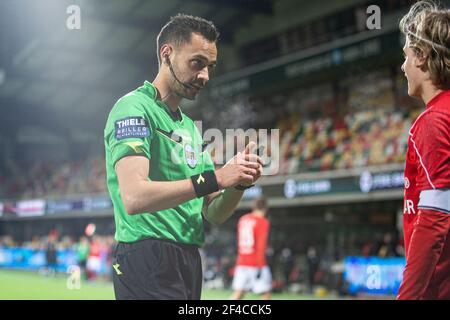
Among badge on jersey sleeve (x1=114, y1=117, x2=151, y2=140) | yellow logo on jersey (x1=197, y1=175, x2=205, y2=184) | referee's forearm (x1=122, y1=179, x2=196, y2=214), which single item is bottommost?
referee's forearm (x1=122, y1=179, x2=196, y2=214)

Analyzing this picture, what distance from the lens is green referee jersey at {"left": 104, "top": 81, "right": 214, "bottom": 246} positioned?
2258 millimetres

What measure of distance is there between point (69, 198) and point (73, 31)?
274 inches

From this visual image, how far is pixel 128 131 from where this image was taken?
2.20m

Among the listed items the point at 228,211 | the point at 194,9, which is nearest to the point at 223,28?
the point at 194,9

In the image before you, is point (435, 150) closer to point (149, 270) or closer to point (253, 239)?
point (149, 270)

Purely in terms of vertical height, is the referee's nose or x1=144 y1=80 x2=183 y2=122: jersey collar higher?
the referee's nose

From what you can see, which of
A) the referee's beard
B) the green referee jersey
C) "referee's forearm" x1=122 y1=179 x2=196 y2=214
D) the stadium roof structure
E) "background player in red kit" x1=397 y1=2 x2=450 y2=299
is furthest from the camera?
the stadium roof structure

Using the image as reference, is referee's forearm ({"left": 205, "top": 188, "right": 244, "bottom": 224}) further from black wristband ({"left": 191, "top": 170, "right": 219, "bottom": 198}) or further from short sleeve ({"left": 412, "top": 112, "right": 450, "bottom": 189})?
short sleeve ({"left": 412, "top": 112, "right": 450, "bottom": 189})

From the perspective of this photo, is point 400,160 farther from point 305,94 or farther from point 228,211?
point 228,211

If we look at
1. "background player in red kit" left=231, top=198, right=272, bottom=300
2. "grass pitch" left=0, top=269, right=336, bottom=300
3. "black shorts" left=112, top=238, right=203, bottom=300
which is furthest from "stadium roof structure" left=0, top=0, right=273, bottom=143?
"background player in red kit" left=231, top=198, right=272, bottom=300

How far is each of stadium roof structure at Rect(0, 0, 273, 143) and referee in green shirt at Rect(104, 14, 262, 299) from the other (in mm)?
585

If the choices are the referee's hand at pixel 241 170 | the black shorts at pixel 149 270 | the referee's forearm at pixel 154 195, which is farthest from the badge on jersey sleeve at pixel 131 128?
the black shorts at pixel 149 270

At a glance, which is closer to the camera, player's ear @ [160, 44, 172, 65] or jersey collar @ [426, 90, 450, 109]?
jersey collar @ [426, 90, 450, 109]

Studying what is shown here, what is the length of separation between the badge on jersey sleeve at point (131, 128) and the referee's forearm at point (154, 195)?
205 mm
